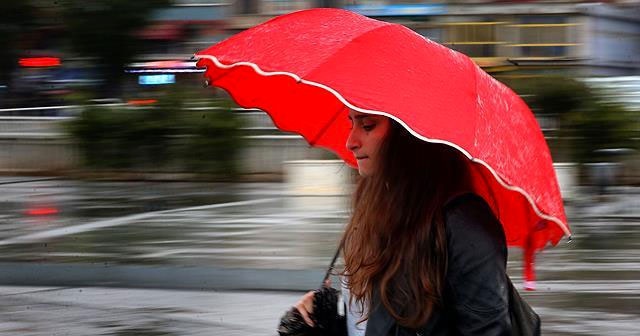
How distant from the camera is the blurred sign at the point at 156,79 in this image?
2161cm

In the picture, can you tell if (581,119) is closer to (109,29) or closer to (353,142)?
(109,29)

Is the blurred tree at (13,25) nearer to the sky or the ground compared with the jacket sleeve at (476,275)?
nearer to the ground

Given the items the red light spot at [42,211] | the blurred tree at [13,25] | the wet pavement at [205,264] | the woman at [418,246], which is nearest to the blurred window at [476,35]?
the blurred tree at [13,25]

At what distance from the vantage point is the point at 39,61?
1101 inches

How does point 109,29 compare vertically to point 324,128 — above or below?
below

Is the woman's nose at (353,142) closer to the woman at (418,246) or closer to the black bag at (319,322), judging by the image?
the woman at (418,246)

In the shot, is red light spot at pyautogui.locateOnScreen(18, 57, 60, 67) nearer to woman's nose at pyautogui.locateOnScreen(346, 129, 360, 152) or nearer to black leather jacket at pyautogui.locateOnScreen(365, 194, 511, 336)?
woman's nose at pyautogui.locateOnScreen(346, 129, 360, 152)

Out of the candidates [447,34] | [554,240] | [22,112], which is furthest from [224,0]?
[554,240]

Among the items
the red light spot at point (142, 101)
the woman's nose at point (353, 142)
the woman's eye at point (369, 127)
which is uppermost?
the woman's eye at point (369, 127)

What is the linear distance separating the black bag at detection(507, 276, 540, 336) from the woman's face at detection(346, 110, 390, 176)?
440 mm

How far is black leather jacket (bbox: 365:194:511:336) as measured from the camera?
2.28m

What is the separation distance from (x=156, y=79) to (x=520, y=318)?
21799mm

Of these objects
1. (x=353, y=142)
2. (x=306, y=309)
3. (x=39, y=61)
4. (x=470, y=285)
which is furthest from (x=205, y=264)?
(x=39, y=61)

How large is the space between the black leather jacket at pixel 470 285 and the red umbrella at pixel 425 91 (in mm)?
135
